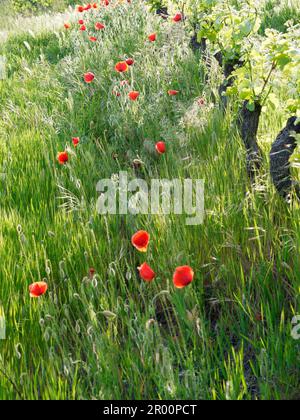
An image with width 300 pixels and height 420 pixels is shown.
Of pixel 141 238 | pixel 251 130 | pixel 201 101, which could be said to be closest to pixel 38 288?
pixel 141 238

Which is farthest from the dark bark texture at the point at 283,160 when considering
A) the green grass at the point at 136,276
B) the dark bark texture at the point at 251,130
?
the dark bark texture at the point at 251,130

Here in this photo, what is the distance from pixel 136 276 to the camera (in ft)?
8.13

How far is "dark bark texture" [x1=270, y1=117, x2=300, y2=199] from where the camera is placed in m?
2.49

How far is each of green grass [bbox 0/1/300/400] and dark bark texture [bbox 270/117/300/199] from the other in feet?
0.21

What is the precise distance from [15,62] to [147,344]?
5930 millimetres

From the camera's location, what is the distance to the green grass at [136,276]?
1.72 m

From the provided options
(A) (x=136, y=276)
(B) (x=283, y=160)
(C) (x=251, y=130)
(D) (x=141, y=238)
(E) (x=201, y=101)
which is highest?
(E) (x=201, y=101)

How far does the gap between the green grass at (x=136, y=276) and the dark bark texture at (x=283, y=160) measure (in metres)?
0.07

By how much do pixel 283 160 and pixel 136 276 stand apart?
841mm

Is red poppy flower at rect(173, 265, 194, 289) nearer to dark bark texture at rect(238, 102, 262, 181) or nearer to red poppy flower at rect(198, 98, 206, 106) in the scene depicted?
dark bark texture at rect(238, 102, 262, 181)

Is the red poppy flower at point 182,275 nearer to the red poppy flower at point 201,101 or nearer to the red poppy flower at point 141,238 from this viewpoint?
the red poppy flower at point 141,238

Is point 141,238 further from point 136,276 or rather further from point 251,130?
point 251,130

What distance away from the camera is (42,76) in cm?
547
